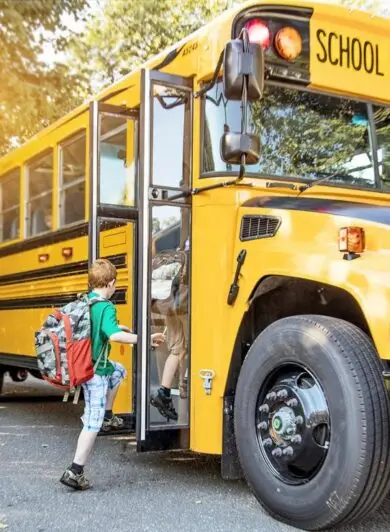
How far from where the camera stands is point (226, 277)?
3.60 m

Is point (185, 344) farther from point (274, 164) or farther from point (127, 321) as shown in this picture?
point (274, 164)

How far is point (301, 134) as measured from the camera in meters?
3.84

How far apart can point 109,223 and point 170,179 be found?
710 mm

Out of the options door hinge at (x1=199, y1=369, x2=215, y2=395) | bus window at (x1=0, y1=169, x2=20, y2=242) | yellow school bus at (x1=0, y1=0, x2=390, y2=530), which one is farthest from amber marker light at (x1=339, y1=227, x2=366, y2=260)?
bus window at (x1=0, y1=169, x2=20, y2=242)

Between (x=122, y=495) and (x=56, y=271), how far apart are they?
2159 millimetres

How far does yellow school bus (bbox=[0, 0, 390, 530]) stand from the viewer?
2904 mm

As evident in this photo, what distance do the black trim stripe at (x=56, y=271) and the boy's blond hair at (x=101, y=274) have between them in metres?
0.51

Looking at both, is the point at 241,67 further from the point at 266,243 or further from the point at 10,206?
the point at 10,206

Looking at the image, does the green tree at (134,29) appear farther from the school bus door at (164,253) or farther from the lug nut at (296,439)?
the lug nut at (296,439)

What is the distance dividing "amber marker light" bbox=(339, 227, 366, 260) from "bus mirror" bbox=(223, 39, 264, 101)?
2.70 ft

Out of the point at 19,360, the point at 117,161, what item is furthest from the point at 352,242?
the point at 19,360

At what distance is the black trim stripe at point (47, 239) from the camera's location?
16.4ft

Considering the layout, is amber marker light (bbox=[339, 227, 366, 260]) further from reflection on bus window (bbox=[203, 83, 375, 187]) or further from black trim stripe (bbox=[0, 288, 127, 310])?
black trim stripe (bbox=[0, 288, 127, 310])

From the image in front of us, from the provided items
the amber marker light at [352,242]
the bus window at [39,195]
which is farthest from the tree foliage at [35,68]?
the amber marker light at [352,242]
